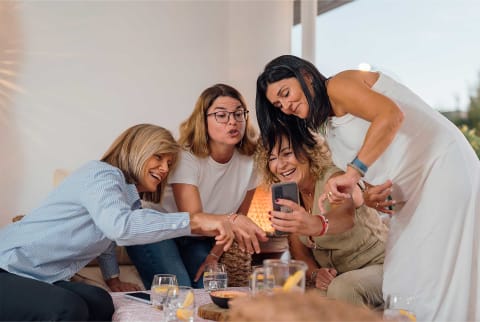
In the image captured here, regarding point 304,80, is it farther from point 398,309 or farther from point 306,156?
point 398,309

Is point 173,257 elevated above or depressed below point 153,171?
below

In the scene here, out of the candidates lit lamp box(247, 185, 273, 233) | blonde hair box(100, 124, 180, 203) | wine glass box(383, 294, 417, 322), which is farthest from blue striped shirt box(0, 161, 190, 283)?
lit lamp box(247, 185, 273, 233)

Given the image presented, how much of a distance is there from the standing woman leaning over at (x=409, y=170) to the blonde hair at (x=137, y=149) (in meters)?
0.54

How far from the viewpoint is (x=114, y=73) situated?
15.0 feet

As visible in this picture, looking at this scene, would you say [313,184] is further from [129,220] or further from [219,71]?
[219,71]

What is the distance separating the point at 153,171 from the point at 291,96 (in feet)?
2.32

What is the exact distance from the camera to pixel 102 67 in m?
4.52

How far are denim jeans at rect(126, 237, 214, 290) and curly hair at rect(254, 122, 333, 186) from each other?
0.53 m

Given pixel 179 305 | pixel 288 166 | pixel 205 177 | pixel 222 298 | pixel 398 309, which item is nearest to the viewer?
pixel 398 309

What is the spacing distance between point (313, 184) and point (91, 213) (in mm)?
1102

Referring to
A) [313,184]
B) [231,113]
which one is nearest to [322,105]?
[313,184]

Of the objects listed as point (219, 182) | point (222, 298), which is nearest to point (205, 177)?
point (219, 182)

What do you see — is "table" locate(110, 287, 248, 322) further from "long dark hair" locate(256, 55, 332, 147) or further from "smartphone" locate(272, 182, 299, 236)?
"long dark hair" locate(256, 55, 332, 147)

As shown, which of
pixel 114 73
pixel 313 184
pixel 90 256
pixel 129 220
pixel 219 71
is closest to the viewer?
pixel 129 220
